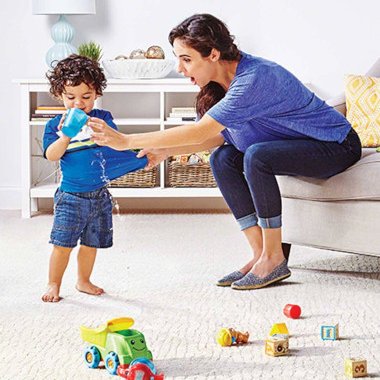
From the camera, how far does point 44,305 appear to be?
8.27 ft

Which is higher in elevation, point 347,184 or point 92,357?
point 347,184

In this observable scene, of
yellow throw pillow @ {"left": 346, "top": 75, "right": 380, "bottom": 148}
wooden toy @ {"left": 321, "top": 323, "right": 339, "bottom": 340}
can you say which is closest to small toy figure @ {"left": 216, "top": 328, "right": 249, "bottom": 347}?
wooden toy @ {"left": 321, "top": 323, "right": 339, "bottom": 340}

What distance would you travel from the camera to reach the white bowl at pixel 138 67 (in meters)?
4.28

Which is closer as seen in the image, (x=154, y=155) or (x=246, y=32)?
(x=154, y=155)

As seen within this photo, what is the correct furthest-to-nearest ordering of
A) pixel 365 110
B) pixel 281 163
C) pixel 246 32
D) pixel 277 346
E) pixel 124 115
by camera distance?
pixel 124 115
pixel 246 32
pixel 365 110
pixel 281 163
pixel 277 346

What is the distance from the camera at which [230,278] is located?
2816mm

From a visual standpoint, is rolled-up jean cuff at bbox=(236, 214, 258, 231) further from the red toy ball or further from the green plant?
the green plant

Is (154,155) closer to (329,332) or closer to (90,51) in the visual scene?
(329,332)

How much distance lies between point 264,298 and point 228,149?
547mm

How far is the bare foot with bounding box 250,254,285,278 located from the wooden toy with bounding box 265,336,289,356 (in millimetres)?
754

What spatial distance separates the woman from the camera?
2.55m

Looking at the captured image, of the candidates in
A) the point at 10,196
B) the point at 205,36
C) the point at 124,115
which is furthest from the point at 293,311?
the point at 10,196

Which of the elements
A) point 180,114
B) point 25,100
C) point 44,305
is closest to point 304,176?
point 44,305

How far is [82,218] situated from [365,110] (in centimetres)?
138
